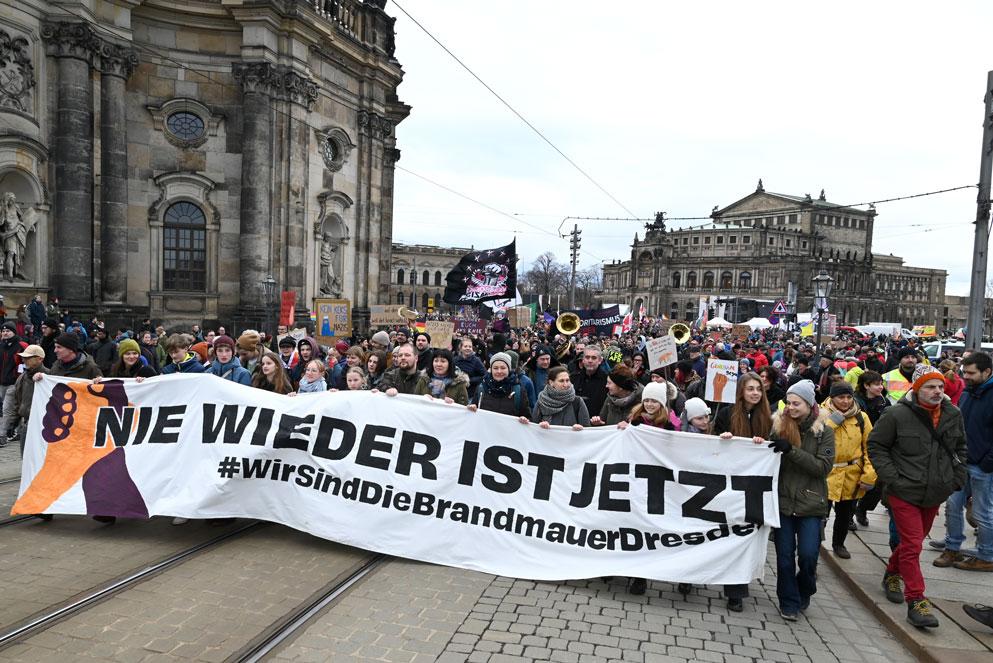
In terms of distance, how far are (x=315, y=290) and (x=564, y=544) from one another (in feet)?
70.4

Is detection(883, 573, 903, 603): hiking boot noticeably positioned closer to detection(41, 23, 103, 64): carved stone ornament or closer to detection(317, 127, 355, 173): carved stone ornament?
detection(41, 23, 103, 64): carved stone ornament

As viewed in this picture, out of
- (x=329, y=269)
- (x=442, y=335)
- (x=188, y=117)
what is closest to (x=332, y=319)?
(x=329, y=269)

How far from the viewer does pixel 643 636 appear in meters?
5.24

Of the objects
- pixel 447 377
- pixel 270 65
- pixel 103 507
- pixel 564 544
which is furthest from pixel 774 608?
pixel 270 65

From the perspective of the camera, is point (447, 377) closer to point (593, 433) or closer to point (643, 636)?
point (593, 433)

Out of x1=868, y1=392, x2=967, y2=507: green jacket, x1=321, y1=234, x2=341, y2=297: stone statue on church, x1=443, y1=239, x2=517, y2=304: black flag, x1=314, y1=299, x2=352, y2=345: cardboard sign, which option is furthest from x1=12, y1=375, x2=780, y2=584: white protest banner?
x1=321, y1=234, x2=341, y2=297: stone statue on church

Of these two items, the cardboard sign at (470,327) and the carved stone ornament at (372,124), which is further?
the carved stone ornament at (372,124)

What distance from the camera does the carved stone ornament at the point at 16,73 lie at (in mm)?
18281

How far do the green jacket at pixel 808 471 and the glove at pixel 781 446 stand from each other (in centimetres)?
3

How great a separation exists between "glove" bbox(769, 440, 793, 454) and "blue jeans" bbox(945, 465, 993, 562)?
7.69ft

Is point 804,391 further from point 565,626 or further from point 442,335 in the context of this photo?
point 442,335

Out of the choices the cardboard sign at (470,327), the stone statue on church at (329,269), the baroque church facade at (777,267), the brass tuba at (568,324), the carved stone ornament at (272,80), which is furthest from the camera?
the baroque church facade at (777,267)

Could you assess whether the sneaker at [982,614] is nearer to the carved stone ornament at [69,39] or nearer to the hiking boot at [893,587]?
the hiking boot at [893,587]

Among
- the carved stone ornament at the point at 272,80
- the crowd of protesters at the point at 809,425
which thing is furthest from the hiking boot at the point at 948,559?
the carved stone ornament at the point at 272,80
